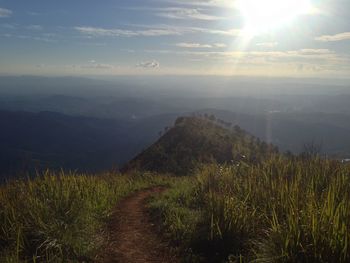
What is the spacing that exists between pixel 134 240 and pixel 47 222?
176cm

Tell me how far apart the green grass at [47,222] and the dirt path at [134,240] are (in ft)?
0.95

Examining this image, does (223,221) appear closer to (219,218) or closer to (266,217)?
(219,218)

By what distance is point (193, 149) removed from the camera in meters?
41.3

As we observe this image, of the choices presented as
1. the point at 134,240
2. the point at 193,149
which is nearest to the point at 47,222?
the point at 134,240

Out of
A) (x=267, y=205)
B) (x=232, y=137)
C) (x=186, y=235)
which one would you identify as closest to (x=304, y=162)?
(x=267, y=205)

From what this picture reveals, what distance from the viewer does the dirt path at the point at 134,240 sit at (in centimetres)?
711

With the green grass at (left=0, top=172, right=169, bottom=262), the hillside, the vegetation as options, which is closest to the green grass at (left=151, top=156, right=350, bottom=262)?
the vegetation

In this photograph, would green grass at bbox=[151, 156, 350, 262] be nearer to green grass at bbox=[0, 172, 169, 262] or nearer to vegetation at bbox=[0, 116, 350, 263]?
vegetation at bbox=[0, 116, 350, 263]

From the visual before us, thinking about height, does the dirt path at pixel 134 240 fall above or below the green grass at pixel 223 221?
below

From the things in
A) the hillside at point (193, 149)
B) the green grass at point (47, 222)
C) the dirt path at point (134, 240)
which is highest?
the green grass at point (47, 222)

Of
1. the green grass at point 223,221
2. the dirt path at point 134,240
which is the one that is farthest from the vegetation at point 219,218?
the dirt path at point 134,240

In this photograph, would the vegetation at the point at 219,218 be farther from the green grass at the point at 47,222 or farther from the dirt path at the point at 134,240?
the dirt path at the point at 134,240

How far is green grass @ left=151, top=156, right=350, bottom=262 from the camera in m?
5.06

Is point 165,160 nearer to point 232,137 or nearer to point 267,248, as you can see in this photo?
point 232,137
